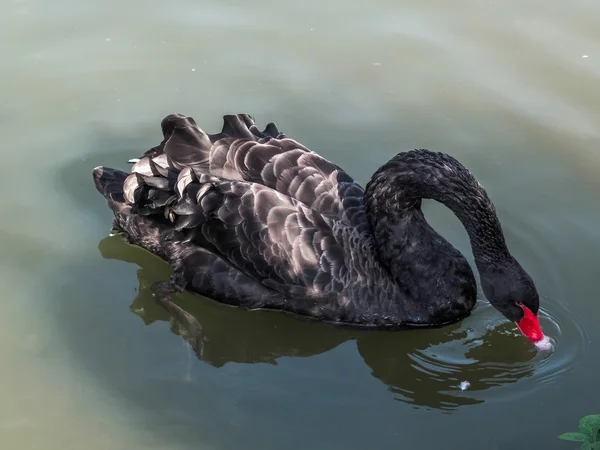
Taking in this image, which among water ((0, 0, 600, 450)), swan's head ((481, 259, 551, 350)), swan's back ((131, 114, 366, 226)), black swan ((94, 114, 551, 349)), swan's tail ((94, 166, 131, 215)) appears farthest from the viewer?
swan's tail ((94, 166, 131, 215))

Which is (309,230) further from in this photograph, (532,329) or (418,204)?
(532,329)

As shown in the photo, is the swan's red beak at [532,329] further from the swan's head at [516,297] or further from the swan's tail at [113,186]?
the swan's tail at [113,186]

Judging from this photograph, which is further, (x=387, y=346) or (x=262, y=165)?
(x=262, y=165)

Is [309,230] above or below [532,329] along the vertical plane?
above

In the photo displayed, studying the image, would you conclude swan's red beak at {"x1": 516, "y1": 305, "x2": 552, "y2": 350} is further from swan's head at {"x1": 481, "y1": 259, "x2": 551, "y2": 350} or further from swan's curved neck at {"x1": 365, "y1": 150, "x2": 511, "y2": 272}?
swan's curved neck at {"x1": 365, "y1": 150, "x2": 511, "y2": 272}

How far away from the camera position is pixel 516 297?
16.4 feet

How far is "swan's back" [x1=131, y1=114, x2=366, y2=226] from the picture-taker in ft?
18.3

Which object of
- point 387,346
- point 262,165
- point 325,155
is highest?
point 262,165

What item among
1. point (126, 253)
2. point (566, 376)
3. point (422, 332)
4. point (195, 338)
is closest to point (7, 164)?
point (126, 253)

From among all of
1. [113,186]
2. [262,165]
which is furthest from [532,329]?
[113,186]

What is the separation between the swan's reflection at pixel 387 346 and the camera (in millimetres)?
5121

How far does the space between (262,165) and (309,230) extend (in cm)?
57

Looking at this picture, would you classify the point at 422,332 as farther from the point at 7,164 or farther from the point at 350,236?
the point at 7,164

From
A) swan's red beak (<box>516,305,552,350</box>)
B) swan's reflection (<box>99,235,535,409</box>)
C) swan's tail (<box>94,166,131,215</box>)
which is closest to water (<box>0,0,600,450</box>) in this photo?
swan's reflection (<box>99,235,535,409</box>)
